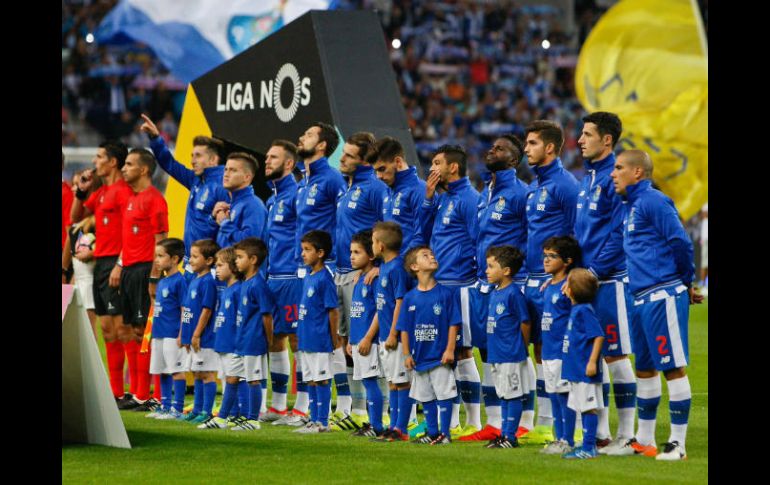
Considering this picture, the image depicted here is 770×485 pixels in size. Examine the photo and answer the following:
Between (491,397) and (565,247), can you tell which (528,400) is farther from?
(565,247)

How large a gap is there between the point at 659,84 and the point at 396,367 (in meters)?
15.5

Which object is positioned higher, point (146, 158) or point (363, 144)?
point (146, 158)

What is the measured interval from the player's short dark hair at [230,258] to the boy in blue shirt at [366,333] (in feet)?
3.50

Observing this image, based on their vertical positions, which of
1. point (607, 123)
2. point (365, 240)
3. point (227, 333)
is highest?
point (607, 123)

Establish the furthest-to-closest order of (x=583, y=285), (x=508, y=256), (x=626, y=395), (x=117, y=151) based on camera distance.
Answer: (x=117, y=151) → (x=508, y=256) → (x=626, y=395) → (x=583, y=285)

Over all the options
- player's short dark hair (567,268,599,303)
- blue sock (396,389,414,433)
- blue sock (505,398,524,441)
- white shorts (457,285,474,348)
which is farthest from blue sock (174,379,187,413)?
player's short dark hair (567,268,599,303)

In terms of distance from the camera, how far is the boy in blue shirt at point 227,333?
958cm

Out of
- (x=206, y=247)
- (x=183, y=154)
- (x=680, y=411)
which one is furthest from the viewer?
(x=183, y=154)

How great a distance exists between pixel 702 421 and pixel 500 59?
90.8 ft

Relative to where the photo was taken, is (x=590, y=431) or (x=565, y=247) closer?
(x=590, y=431)

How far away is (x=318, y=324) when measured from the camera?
9.36m

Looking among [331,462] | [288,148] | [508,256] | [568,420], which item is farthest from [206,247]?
[568,420]
